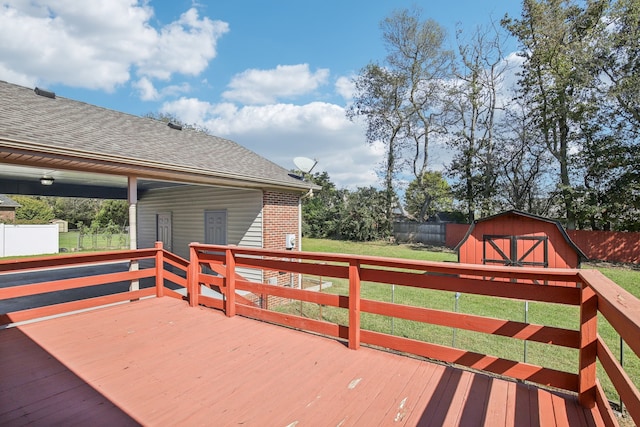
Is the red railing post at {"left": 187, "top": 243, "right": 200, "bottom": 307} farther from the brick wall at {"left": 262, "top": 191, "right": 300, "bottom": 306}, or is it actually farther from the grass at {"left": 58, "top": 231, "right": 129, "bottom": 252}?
the grass at {"left": 58, "top": 231, "right": 129, "bottom": 252}

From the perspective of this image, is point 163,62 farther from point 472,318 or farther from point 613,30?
point 613,30

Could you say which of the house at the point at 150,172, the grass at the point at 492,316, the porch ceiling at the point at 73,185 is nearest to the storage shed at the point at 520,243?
the grass at the point at 492,316

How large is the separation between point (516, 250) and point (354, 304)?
30.1 feet

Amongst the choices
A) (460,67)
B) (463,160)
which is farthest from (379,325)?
(460,67)

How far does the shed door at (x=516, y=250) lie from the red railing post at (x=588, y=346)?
28.3 ft

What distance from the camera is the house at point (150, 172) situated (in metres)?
4.70

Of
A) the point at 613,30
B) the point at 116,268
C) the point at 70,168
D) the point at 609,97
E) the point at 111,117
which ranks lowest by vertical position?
the point at 116,268

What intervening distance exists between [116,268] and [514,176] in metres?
21.4

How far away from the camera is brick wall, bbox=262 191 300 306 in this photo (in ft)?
25.5

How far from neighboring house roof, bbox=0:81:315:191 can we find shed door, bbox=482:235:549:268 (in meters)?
6.48

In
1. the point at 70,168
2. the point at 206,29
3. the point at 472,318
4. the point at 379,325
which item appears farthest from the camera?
the point at 206,29

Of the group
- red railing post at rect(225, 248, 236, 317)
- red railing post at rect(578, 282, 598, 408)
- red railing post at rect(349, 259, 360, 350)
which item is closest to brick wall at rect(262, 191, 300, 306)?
red railing post at rect(225, 248, 236, 317)

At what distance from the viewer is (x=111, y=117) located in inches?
306

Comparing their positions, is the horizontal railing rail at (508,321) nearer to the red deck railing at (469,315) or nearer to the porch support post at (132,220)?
the red deck railing at (469,315)
